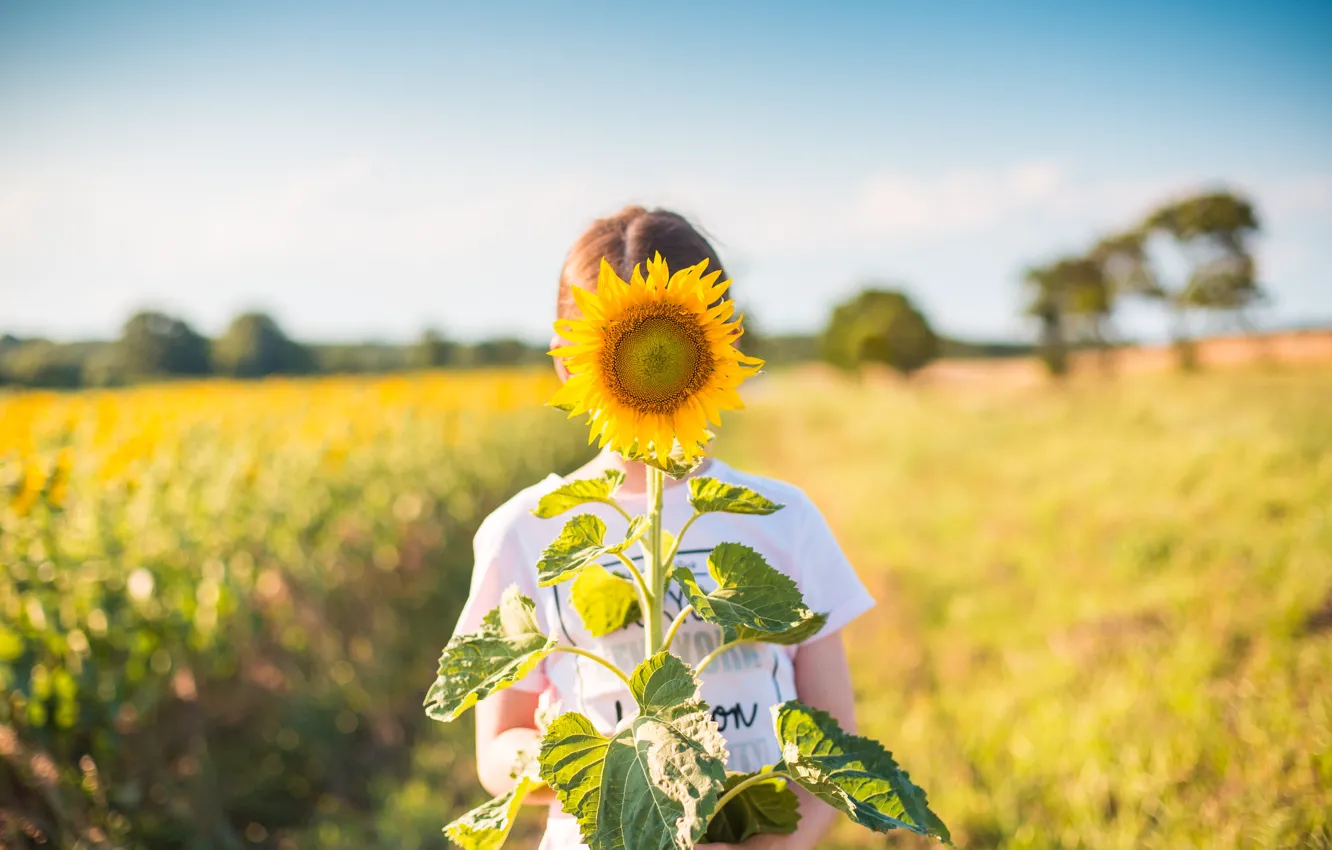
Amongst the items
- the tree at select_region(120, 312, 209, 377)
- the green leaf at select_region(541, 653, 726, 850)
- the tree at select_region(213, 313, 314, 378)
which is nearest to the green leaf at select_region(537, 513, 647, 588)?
the green leaf at select_region(541, 653, 726, 850)

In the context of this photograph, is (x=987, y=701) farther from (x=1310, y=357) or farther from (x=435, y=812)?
(x=1310, y=357)

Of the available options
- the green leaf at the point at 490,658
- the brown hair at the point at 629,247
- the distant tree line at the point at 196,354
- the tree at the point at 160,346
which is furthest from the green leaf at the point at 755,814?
the tree at the point at 160,346

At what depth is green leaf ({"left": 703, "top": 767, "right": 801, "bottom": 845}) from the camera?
127cm

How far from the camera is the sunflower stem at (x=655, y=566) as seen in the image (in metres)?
1.13

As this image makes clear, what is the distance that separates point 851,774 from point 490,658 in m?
0.53

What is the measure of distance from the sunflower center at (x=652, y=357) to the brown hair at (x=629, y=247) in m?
0.41

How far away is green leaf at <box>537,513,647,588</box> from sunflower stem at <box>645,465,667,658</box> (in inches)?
1.5

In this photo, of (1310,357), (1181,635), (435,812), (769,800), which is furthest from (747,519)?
(1310,357)

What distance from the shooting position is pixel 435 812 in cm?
384

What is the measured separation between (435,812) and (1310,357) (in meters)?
25.3

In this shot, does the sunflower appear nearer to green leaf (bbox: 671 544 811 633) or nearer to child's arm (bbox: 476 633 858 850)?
green leaf (bbox: 671 544 811 633)

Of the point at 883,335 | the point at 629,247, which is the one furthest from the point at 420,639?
the point at 883,335

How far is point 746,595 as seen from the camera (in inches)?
44.3

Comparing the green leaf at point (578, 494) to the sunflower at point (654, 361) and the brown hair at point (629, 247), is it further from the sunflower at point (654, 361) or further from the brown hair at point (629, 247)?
the brown hair at point (629, 247)
